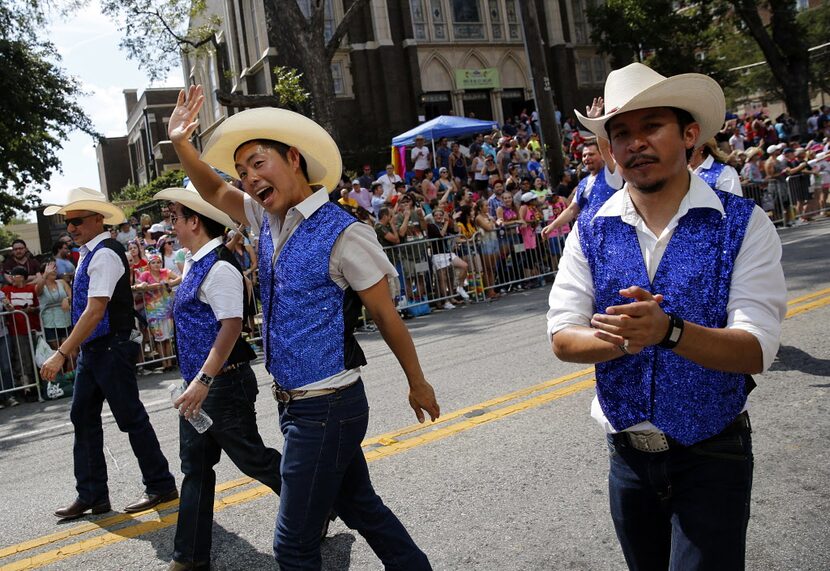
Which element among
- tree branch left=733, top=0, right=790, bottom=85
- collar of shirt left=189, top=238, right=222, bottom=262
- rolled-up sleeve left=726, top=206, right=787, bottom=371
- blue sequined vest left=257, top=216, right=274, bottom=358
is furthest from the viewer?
tree branch left=733, top=0, right=790, bottom=85

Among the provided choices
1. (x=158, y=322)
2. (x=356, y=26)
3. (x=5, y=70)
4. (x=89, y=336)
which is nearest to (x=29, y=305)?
(x=158, y=322)

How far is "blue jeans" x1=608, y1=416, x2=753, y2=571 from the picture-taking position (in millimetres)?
2379

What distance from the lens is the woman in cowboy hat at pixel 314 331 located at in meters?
3.14

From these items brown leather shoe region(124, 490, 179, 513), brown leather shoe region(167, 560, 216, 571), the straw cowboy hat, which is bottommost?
brown leather shoe region(167, 560, 216, 571)

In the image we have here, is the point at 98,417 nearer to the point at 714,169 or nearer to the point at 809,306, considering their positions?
the point at 714,169

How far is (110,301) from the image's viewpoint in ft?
17.9

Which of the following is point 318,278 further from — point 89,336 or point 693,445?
point 89,336

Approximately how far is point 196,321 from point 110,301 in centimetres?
146

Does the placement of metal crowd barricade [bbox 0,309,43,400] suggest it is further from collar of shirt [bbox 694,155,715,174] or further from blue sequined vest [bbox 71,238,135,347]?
Result: collar of shirt [bbox 694,155,715,174]

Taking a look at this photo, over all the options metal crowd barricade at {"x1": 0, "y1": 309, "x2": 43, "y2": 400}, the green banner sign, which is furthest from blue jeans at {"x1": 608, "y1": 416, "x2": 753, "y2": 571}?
the green banner sign

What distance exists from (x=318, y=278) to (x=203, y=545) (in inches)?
73.5

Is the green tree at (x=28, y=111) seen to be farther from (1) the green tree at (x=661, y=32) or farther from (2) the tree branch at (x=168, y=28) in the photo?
(1) the green tree at (x=661, y=32)

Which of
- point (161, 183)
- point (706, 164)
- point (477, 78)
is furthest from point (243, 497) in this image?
point (477, 78)

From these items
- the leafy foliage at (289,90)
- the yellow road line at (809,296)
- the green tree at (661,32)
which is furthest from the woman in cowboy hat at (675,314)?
the green tree at (661,32)
